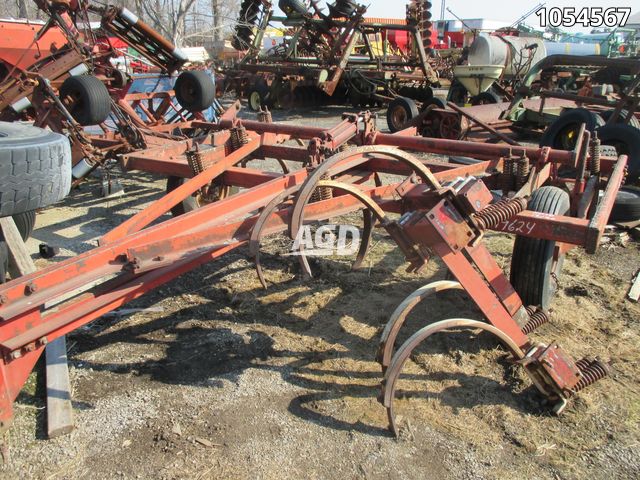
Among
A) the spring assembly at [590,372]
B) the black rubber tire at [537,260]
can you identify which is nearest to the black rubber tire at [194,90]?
the black rubber tire at [537,260]

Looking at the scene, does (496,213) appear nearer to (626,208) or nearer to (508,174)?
(508,174)

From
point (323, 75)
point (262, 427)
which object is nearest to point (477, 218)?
point (262, 427)

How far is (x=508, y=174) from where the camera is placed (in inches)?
147

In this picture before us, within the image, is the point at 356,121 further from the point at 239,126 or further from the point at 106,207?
the point at 106,207

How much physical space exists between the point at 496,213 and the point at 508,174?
54.1 inches

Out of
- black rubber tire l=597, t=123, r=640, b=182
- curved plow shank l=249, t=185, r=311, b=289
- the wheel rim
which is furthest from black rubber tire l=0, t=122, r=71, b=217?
the wheel rim

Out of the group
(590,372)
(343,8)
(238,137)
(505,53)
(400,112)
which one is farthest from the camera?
(343,8)

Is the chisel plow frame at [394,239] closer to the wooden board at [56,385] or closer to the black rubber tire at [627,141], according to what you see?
the wooden board at [56,385]

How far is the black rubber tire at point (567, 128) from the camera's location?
6.43m

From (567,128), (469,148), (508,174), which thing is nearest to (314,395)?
(508,174)

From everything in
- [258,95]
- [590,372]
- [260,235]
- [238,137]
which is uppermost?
[258,95]

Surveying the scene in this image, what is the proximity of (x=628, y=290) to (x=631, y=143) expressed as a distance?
2388 millimetres

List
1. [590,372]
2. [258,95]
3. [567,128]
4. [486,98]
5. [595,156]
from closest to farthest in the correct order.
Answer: [590,372] → [595,156] → [567,128] → [486,98] → [258,95]

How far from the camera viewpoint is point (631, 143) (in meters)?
5.68
